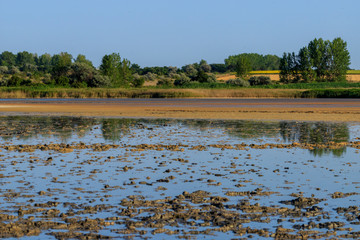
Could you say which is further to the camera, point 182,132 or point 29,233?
point 182,132

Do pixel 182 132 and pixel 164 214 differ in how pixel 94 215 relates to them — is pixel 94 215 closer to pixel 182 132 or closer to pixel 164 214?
pixel 164 214

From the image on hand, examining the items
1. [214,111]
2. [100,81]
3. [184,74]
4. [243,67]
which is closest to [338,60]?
[243,67]

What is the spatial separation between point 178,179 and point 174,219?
449cm

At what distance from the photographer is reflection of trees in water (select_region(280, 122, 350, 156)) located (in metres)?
21.7

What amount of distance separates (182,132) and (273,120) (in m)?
11.8

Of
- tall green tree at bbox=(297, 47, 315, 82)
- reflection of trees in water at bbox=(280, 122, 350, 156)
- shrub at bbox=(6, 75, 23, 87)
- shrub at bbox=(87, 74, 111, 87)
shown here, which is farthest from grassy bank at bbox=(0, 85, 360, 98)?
reflection of trees in water at bbox=(280, 122, 350, 156)

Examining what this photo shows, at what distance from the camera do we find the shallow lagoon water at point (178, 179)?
10.4 m

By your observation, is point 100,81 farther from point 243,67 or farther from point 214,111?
point 214,111

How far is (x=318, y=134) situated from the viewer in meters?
28.2

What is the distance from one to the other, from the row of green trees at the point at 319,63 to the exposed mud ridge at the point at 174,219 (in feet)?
432

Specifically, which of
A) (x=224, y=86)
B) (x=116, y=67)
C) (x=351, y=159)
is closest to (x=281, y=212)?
(x=351, y=159)

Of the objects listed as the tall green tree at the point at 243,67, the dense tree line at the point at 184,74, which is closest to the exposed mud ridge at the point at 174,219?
the dense tree line at the point at 184,74

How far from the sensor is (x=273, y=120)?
39.5 meters

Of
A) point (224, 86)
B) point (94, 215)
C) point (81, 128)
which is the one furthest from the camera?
point (224, 86)
